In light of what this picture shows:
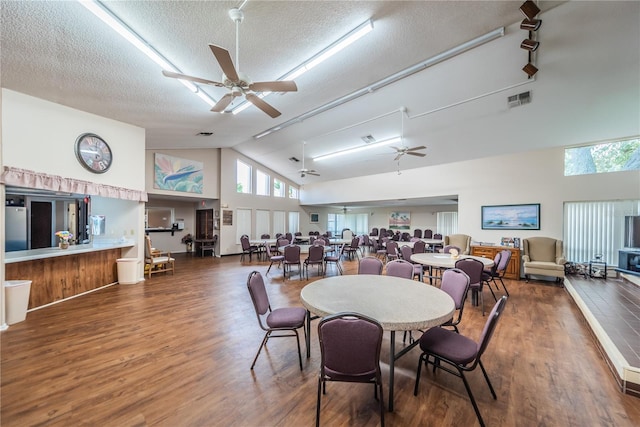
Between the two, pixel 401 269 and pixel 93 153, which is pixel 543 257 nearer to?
pixel 401 269

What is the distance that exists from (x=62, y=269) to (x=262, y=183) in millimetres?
7418

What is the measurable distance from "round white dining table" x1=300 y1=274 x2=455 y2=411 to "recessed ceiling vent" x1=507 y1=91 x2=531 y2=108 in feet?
14.0

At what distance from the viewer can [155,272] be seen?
236 inches

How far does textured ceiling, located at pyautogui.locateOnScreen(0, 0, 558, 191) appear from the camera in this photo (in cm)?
255

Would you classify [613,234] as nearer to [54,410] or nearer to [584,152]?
[584,152]

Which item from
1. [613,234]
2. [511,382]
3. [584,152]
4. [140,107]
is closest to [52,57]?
[140,107]

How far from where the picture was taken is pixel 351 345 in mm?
1450

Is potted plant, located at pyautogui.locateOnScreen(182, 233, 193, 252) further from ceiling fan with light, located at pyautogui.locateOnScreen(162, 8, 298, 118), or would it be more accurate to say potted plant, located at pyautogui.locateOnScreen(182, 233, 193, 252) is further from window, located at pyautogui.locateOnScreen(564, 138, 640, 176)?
window, located at pyautogui.locateOnScreen(564, 138, 640, 176)

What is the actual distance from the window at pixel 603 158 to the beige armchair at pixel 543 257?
5.47 ft

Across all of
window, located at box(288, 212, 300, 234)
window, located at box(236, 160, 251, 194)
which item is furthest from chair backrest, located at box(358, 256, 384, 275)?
window, located at box(288, 212, 300, 234)

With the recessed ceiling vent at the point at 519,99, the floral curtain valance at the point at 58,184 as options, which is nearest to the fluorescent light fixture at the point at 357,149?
the recessed ceiling vent at the point at 519,99

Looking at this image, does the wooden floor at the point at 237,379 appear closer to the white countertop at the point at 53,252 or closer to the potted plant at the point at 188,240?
the white countertop at the point at 53,252

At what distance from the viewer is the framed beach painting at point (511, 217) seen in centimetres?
589

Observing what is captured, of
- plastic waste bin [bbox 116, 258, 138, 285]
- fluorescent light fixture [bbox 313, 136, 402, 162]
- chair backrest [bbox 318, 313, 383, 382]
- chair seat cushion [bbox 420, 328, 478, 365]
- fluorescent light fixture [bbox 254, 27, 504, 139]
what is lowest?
plastic waste bin [bbox 116, 258, 138, 285]
